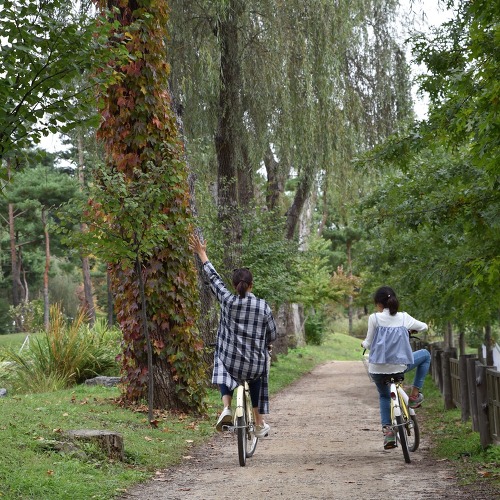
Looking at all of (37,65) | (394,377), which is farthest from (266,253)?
(37,65)

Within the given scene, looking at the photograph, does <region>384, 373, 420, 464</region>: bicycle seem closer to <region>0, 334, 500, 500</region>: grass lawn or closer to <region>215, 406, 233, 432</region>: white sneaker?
<region>0, 334, 500, 500</region>: grass lawn

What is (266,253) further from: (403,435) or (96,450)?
(96,450)

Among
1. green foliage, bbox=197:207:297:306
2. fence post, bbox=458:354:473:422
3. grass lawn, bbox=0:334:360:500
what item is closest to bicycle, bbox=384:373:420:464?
grass lawn, bbox=0:334:360:500

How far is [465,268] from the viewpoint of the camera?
10.9 meters

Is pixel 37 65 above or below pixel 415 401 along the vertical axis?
above

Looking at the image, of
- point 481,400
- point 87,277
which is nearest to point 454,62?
point 481,400

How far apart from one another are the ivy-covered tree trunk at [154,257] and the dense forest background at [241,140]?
0.09ft

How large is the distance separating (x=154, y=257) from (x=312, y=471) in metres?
4.84

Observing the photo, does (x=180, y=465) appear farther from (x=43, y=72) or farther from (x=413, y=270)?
(x=413, y=270)

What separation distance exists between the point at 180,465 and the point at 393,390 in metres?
2.28

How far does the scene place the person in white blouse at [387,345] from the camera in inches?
348

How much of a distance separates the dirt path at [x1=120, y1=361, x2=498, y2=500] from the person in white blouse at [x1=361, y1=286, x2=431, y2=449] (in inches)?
21.3

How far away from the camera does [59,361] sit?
16.4 m

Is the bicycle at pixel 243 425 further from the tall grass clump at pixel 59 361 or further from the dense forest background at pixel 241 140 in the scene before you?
the tall grass clump at pixel 59 361
